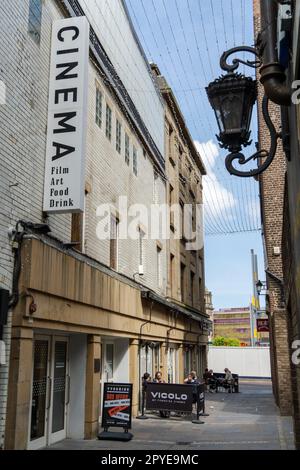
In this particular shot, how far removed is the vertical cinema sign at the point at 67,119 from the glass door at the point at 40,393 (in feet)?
9.96

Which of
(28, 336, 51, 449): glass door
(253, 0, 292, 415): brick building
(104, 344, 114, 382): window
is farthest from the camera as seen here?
(253, 0, 292, 415): brick building

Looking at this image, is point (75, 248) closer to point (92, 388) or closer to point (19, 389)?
point (92, 388)

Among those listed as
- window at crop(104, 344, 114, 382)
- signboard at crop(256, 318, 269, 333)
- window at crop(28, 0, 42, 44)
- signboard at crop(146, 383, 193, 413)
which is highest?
window at crop(28, 0, 42, 44)

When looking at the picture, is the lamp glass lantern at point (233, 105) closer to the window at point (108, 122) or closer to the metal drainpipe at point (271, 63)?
the metal drainpipe at point (271, 63)

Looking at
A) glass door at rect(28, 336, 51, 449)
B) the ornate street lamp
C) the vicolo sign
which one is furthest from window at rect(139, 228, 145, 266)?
the ornate street lamp

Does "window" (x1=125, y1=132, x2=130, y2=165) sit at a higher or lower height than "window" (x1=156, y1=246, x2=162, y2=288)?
higher

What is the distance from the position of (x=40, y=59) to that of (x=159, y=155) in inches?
497

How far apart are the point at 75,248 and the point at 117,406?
3.99 metres

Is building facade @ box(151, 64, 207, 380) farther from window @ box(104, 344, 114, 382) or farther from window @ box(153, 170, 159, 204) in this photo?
window @ box(104, 344, 114, 382)

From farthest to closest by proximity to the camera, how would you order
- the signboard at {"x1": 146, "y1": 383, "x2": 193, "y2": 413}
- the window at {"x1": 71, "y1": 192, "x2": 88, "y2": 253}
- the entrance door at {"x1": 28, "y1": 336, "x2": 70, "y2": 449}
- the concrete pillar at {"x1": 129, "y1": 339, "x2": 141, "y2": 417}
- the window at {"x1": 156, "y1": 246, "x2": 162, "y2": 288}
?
the window at {"x1": 156, "y1": 246, "x2": 162, "y2": 288}
the concrete pillar at {"x1": 129, "y1": 339, "x2": 141, "y2": 417}
the signboard at {"x1": 146, "y1": 383, "x2": 193, "y2": 413}
the window at {"x1": 71, "y1": 192, "x2": 88, "y2": 253}
the entrance door at {"x1": 28, "y1": 336, "x2": 70, "y2": 449}

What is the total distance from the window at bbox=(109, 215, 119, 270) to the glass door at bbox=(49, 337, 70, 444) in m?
3.47

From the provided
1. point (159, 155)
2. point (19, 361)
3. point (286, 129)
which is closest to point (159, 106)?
point (159, 155)

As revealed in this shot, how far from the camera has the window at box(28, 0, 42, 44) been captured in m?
9.72

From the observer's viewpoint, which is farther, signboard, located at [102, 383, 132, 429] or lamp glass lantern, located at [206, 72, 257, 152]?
signboard, located at [102, 383, 132, 429]
